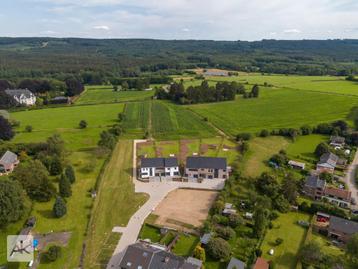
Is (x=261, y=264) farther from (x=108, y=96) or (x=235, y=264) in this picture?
(x=108, y=96)

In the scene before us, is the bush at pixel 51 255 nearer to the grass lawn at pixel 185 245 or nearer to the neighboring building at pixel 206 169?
the grass lawn at pixel 185 245

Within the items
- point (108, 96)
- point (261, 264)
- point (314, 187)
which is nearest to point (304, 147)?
point (314, 187)

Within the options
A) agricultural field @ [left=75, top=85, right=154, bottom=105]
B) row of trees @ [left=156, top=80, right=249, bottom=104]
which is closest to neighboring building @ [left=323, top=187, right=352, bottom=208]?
row of trees @ [left=156, top=80, right=249, bottom=104]

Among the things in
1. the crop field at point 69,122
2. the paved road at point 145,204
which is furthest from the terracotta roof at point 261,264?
the crop field at point 69,122

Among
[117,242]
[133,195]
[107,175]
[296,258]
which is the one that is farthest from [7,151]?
[296,258]

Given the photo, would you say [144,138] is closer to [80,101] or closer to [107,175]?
[107,175]

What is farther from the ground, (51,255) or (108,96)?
(108,96)
